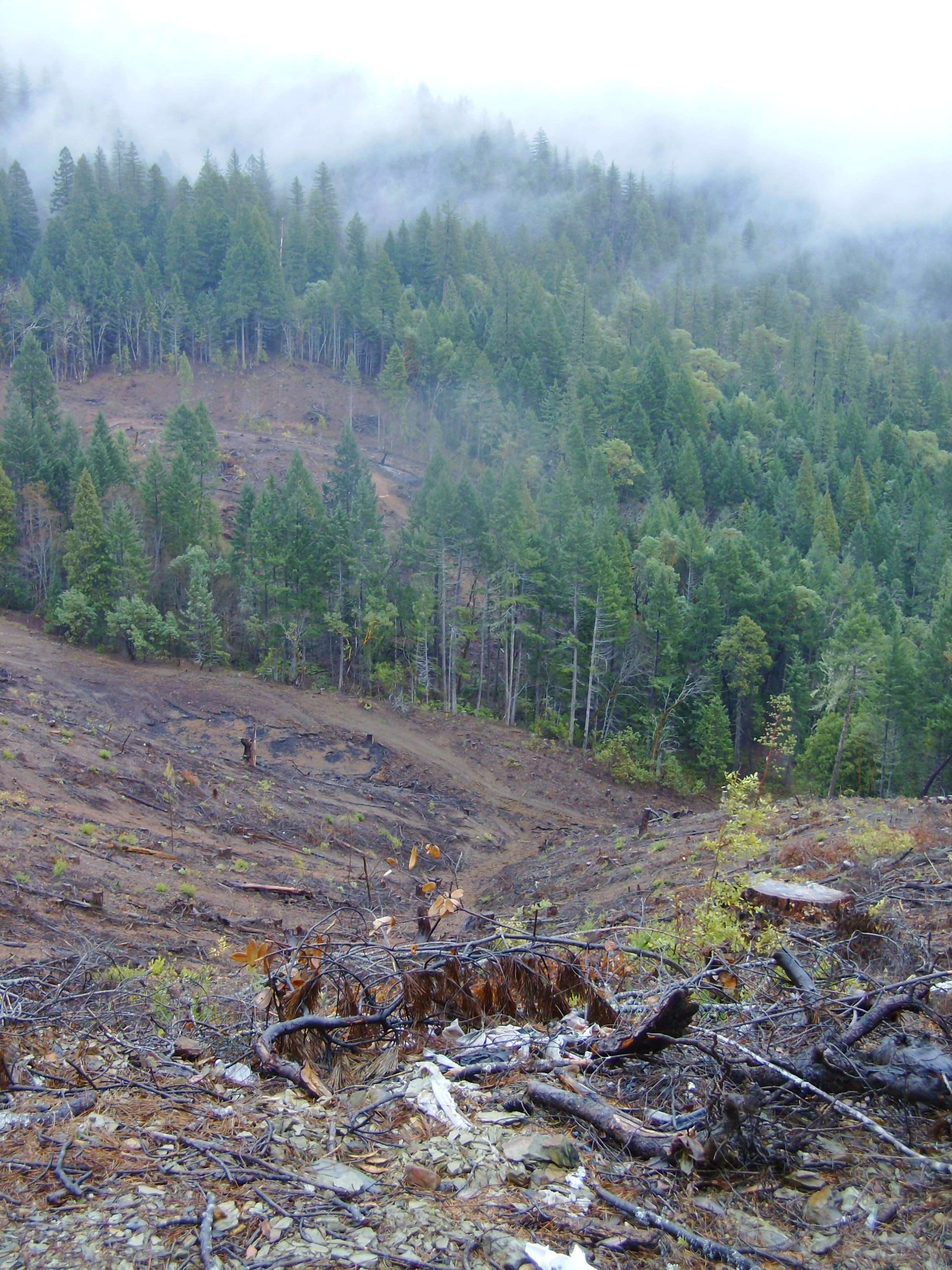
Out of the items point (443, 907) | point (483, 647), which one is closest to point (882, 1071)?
Result: point (443, 907)

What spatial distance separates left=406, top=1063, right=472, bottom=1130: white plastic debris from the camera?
4.07m

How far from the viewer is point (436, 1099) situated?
4219 millimetres

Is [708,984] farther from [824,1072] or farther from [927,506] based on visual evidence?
[927,506]

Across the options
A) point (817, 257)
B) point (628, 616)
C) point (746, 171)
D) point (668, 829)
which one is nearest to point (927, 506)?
point (628, 616)

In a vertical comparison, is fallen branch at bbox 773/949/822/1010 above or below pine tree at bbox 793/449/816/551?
above

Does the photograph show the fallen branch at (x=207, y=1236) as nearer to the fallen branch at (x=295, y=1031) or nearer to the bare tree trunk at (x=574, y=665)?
the fallen branch at (x=295, y=1031)

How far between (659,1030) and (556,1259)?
5.29ft

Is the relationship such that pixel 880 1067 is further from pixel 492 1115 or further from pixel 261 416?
pixel 261 416

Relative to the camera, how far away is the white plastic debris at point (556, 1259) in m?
2.98

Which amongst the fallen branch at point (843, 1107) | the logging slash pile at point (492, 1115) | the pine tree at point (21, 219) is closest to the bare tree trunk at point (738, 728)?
the logging slash pile at point (492, 1115)

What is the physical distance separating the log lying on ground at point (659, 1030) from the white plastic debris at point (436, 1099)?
97cm

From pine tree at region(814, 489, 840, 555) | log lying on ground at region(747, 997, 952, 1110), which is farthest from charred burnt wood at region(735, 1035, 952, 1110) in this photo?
pine tree at region(814, 489, 840, 555)

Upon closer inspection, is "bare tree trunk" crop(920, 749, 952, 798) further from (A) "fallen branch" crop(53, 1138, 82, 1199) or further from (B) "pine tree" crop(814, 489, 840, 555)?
(A) "fallen branch" crop(53, 1138, 82, 1199)

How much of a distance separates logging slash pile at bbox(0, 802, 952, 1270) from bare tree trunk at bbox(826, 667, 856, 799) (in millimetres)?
27777
